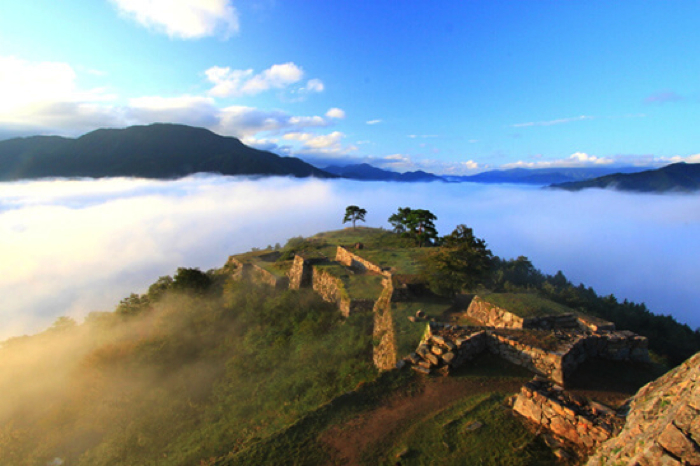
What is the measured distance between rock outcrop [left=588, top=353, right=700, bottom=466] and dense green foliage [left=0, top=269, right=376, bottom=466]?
358 inches

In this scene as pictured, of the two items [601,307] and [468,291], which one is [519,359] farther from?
[601,307]

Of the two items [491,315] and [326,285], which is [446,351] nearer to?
[491,315]

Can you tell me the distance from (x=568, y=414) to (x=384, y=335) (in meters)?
8.97

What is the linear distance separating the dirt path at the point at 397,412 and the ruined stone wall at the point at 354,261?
42.1 feet

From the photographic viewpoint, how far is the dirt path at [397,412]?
24.8 ft

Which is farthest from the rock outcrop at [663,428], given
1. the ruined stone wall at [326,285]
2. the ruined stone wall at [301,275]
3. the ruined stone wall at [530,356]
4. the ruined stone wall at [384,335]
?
the ruined stone wall at [301,275]

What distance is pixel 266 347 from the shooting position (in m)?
→ 18.8

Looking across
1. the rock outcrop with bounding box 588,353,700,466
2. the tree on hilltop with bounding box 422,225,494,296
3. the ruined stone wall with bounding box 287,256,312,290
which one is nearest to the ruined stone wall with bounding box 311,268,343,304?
the ruined stone wall with bounding box 287,256,312,290

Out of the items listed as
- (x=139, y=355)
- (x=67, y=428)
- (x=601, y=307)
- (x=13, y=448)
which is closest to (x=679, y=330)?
(x=601, y=307)

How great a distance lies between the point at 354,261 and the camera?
27.2m

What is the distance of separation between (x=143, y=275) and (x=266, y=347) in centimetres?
14395

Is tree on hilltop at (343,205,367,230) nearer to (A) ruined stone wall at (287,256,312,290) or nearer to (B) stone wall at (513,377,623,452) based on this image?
(A) ruined stone wall at (287,256,312,290)

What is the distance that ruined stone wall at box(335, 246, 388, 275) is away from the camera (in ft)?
80.8

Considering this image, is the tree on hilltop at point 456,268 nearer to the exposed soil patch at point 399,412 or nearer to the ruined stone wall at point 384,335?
the ruined stone wall at point 384,335
